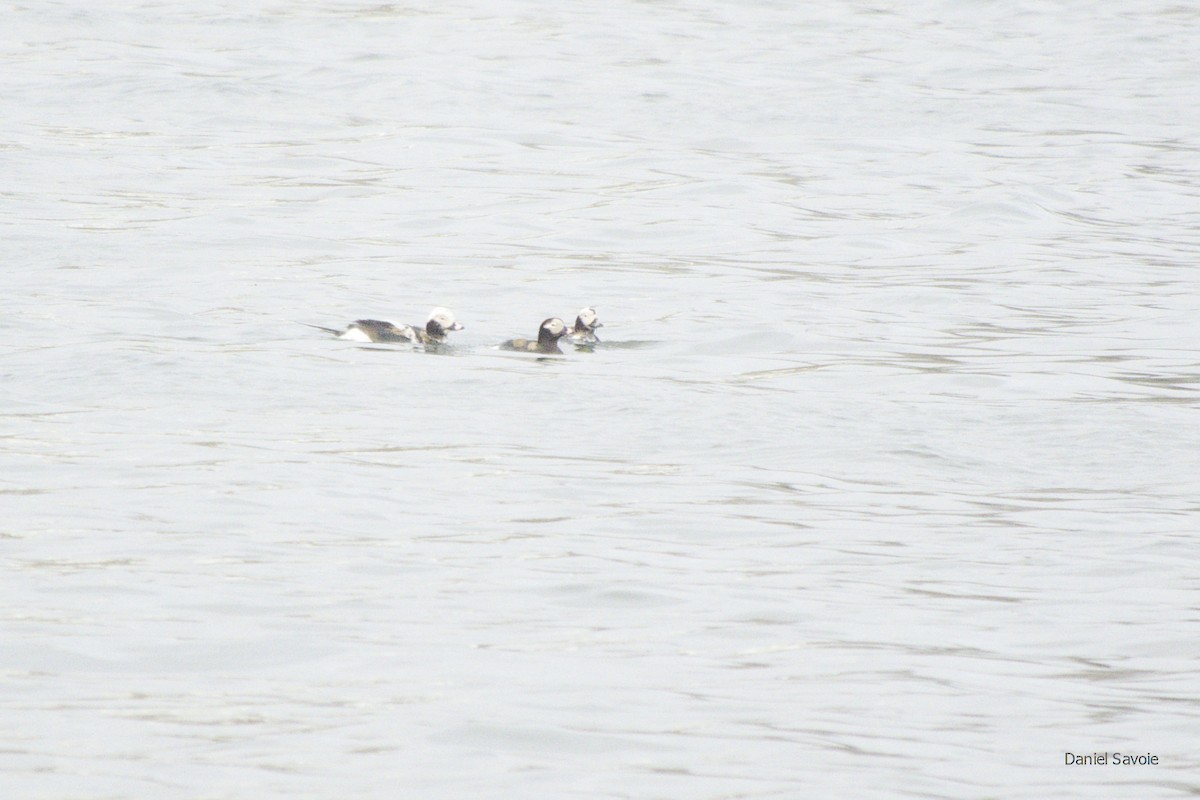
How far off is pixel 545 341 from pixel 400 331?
1043 millimetres

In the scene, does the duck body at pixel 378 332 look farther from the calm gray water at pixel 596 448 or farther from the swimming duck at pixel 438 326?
the calm gray water at pixel 596 448

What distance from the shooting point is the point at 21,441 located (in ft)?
33.2

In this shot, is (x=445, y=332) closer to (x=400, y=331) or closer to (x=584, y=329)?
(x=400, y=331)

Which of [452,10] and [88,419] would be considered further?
[452,10]

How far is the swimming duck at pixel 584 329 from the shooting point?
45.5 ft

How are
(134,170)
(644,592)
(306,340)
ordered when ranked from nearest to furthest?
(644,592) < (306,340) < (134,170)

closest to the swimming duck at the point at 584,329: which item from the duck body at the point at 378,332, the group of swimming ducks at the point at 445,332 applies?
the group of swimming ducks at the point at 445,332

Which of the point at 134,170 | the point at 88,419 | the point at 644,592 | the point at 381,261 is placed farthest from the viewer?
the point at 134,170

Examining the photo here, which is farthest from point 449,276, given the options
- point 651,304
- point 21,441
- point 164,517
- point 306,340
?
point 164,517

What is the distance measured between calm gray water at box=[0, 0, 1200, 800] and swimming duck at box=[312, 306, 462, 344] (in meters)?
0.28

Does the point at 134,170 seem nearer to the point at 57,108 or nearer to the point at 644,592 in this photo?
the point at 57,108

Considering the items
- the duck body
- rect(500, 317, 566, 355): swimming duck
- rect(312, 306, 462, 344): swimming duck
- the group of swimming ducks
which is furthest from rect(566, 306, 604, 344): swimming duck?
the duck body

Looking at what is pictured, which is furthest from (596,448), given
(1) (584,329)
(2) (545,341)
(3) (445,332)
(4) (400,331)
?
(3) (445,332)

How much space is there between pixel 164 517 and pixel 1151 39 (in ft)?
85.9
